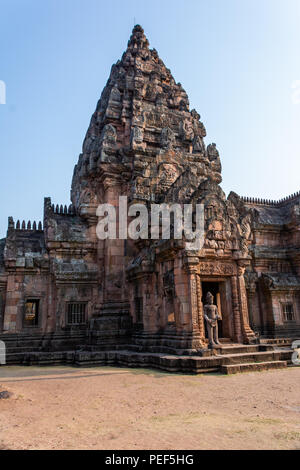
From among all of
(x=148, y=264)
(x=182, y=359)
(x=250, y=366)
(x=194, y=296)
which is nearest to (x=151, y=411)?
(x=182, y=359)

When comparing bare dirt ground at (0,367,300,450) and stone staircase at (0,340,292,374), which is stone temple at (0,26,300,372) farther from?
bare dirt ground at (0,367,300,450)

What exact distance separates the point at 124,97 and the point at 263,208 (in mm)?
10146

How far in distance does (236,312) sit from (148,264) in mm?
3666

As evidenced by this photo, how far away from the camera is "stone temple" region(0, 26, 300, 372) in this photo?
452 inches

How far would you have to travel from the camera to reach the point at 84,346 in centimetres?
1357

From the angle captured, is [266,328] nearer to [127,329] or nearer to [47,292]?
[127,329]

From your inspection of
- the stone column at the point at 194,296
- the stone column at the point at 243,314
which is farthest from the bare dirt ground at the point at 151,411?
the stone column at the point at 243,314

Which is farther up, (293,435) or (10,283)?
(10,283)

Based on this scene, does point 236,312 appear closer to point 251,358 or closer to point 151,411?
point 251,358

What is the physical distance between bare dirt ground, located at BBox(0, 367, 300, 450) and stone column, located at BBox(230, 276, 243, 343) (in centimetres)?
229

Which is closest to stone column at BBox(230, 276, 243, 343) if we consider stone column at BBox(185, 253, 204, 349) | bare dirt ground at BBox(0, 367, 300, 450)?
stone column at BBox(185, 253, 204, 349)

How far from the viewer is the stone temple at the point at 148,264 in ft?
37.7
